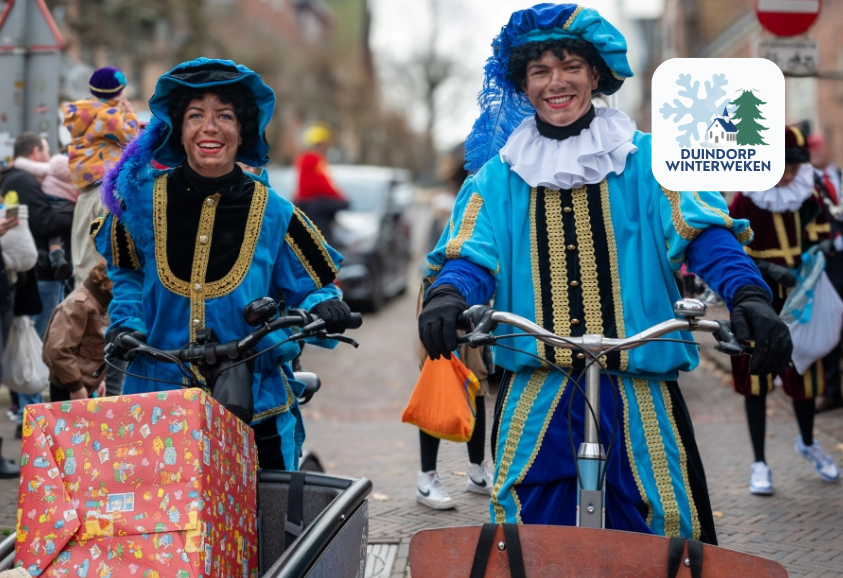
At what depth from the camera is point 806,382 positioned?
617 cm

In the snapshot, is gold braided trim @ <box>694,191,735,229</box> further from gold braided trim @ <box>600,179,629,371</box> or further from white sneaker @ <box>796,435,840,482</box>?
white sneaker @ <box>796,435,840,482</box>

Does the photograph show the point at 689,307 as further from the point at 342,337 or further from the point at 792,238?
→ the point at 792,238

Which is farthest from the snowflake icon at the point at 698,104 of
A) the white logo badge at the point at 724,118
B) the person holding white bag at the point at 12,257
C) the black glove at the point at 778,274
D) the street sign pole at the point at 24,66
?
the street sign pole at the point at 24,66

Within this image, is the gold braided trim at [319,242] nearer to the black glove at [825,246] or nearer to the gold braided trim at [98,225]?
the gold braided trim at [98,225]

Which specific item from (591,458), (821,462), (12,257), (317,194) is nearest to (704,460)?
(821,462)

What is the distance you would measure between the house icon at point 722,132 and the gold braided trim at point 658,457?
0.68 metres

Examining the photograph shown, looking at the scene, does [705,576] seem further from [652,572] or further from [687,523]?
[687,523]

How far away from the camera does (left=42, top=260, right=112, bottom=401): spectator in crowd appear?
5.15m

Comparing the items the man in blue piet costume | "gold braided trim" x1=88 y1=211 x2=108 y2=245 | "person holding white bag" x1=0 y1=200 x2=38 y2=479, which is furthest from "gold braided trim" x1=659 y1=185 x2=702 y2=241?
"person holding white bag" x1=0 y1=200 x2=38 y2=479

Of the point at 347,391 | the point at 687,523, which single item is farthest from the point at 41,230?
the point at 687,523

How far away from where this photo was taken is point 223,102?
3.59 metres

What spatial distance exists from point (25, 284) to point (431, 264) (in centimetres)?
433

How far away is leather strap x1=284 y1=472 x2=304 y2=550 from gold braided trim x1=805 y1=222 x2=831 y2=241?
4.11 metres

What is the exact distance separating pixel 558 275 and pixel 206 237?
3.94ft
